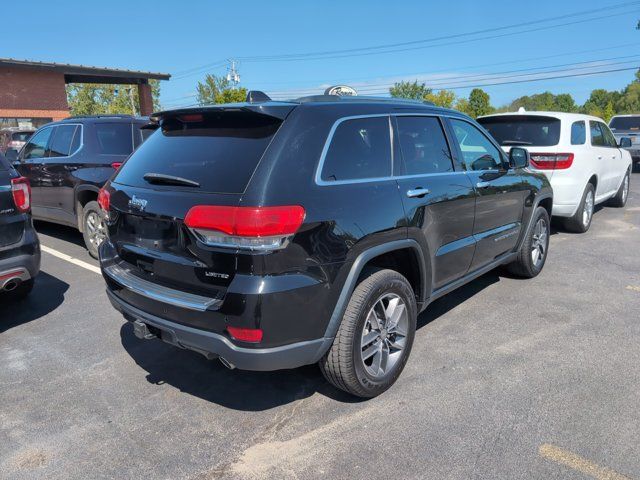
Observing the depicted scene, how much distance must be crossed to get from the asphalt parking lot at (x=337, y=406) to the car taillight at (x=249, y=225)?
44.5 inches

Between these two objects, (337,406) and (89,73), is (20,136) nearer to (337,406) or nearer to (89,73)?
(89,73)

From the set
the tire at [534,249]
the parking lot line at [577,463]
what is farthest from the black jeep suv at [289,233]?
the tire at [534,249]

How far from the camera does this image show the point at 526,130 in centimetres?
724

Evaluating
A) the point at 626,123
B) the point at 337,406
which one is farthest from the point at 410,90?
the point at 337,406

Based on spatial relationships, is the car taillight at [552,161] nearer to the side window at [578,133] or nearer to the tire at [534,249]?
the side window at [578,133]

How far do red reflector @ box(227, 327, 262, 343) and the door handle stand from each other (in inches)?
54.4

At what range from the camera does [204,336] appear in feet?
8.75

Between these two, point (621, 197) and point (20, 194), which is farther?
point (621, 197)

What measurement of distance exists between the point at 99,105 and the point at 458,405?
161 feet

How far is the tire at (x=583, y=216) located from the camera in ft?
24.6

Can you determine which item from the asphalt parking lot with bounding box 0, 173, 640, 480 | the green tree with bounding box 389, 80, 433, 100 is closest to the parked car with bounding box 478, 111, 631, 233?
the asphalt parking lot with bounding box 0, 173, 640, 480

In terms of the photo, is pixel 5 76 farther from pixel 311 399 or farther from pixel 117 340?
pixel 311 399

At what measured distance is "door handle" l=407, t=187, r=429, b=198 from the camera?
3299 millimetres

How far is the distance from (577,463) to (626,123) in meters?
19.1
